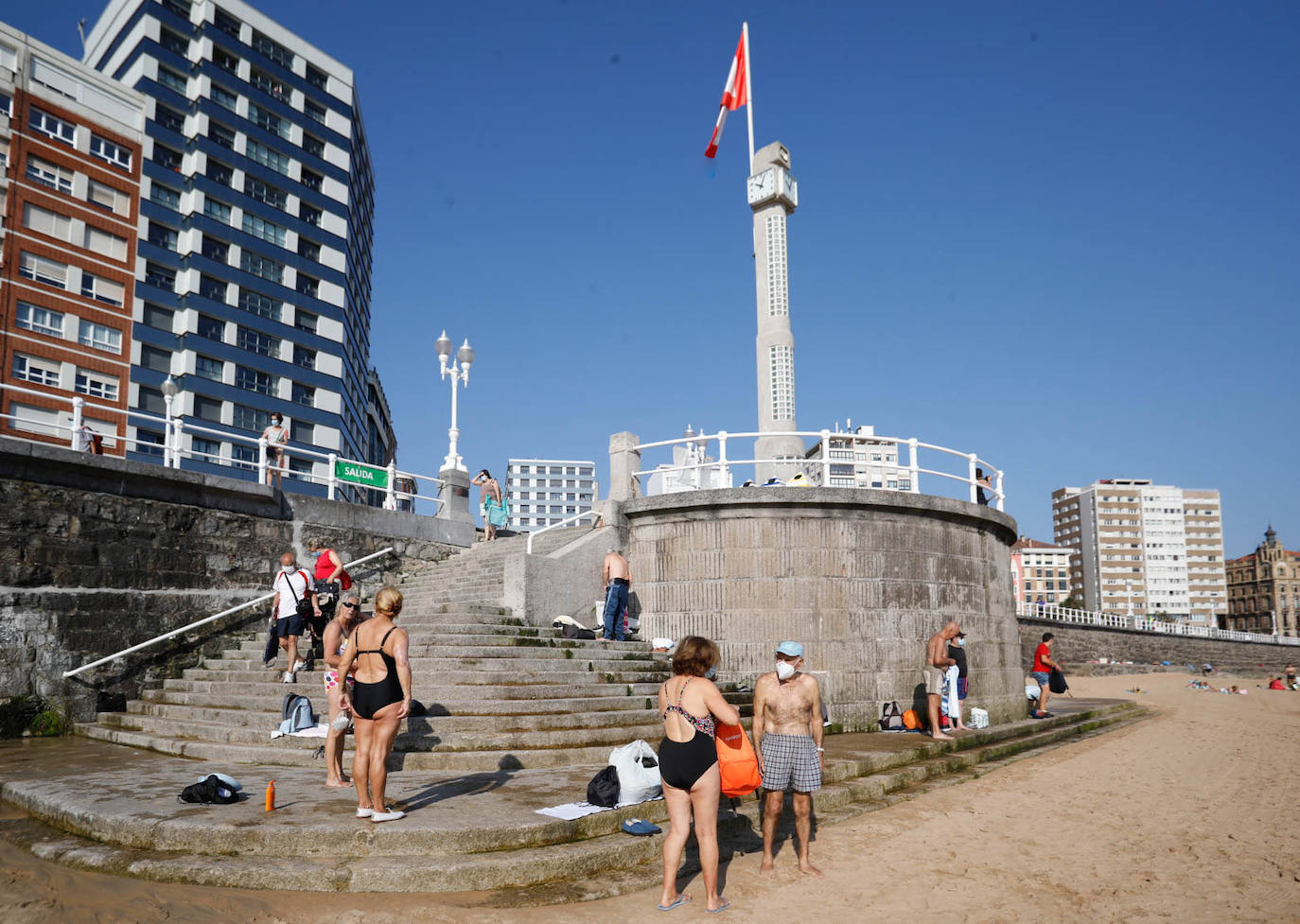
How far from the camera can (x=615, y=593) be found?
1253 centimetres

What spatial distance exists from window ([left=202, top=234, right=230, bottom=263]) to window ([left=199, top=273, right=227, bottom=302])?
104cm

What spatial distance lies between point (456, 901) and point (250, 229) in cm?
4669

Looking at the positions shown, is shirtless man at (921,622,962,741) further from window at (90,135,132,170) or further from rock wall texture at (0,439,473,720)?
window at (90,135,132,170)

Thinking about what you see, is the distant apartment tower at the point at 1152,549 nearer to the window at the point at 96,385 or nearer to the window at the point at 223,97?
the window at the point at 223,97

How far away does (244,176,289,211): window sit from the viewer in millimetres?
44688

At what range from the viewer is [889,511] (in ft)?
43.5

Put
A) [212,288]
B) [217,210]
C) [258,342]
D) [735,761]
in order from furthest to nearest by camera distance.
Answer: [258,342] → [217,210] → [212,288] → [735,761]

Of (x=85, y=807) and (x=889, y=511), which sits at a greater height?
(x=889, y=511)

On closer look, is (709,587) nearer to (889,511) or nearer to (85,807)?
(889,511)

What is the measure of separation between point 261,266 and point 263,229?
202cm

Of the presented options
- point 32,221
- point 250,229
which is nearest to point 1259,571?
point 250,229

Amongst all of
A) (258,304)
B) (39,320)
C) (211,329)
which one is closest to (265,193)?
(258,304)

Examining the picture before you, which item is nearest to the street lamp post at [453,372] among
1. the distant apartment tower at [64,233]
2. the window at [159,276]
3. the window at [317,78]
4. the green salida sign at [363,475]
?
the green salida sign at [363,475]

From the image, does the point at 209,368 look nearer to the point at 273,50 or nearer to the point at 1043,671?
the point at 273,50
